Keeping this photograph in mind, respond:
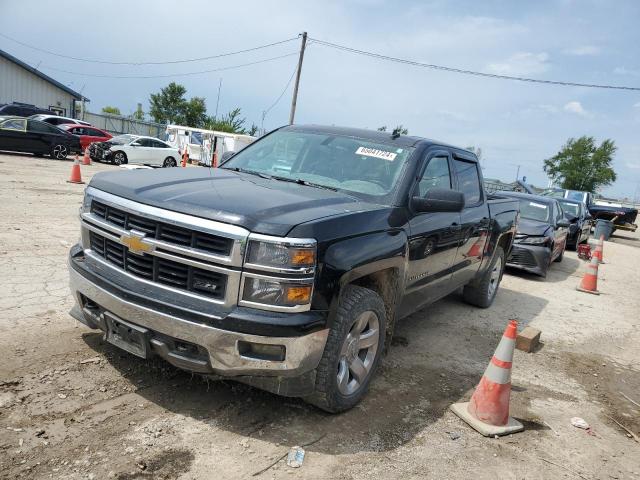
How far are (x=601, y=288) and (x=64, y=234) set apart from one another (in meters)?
9.35

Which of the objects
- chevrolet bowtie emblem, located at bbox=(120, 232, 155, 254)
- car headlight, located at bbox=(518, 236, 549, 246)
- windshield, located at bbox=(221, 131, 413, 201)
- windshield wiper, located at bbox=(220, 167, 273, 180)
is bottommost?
car headlight, located at bbox=(518, 236, 549, 246)

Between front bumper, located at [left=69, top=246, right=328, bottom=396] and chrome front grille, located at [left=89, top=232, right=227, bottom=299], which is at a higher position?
chrome front grille, located at [left=89, top=232, right=227, bottom=299]

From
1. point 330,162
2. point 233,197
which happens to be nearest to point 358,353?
point 233,197

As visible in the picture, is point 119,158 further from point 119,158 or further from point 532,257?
point 532,257

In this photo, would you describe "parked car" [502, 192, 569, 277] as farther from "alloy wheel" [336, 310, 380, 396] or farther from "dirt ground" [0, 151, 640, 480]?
"alloy wheel" [336, 310, 380, 396]

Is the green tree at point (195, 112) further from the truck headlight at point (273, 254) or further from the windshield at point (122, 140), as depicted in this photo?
the truck headlight at point (273, 254)

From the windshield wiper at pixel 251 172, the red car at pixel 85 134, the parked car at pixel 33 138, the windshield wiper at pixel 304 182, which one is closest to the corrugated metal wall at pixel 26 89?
the red car at pixel 85 134

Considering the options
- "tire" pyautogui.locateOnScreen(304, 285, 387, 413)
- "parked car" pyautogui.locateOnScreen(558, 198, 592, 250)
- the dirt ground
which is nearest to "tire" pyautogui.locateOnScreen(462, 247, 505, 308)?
the dirt ground

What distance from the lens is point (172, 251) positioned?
283cm

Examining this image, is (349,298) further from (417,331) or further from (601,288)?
(601,288)

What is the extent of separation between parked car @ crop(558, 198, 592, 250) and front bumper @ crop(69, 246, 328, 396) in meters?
13.0

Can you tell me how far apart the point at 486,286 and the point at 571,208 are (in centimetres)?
1011

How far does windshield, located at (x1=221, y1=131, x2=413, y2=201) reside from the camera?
3941 mm

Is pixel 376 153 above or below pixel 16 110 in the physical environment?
above
